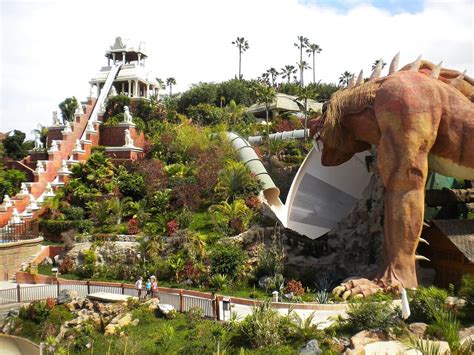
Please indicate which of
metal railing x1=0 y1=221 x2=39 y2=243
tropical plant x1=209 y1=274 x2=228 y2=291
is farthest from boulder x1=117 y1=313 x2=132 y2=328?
metal railing x1=0 y1=221 x2=39 y2=243

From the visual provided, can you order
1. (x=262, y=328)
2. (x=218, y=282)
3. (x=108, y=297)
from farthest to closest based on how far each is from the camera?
(x=218, y=282), (x=108, y=297), (x=262, y=328)

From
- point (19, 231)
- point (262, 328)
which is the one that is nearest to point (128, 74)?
point (19, 231)

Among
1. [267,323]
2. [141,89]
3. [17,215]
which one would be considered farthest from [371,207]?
[141,89]

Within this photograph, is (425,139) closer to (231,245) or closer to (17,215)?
(231,245)

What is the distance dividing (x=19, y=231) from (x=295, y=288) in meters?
13.8

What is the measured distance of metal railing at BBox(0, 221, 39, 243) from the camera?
2106 cm

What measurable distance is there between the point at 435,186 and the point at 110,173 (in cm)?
1612

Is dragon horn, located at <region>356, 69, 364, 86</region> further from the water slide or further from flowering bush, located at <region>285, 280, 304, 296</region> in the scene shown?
flowering bush, located at <region>285, 280, 304, 296</region>

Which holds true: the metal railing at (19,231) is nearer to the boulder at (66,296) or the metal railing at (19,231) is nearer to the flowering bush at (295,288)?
the boulder at (66,296)

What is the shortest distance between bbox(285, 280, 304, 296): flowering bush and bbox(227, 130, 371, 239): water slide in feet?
11.2

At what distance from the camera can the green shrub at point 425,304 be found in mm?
10993

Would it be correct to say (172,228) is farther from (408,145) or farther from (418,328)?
(418,328)

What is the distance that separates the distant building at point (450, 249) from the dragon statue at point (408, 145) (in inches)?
56.2

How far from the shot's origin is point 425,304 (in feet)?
36.5
